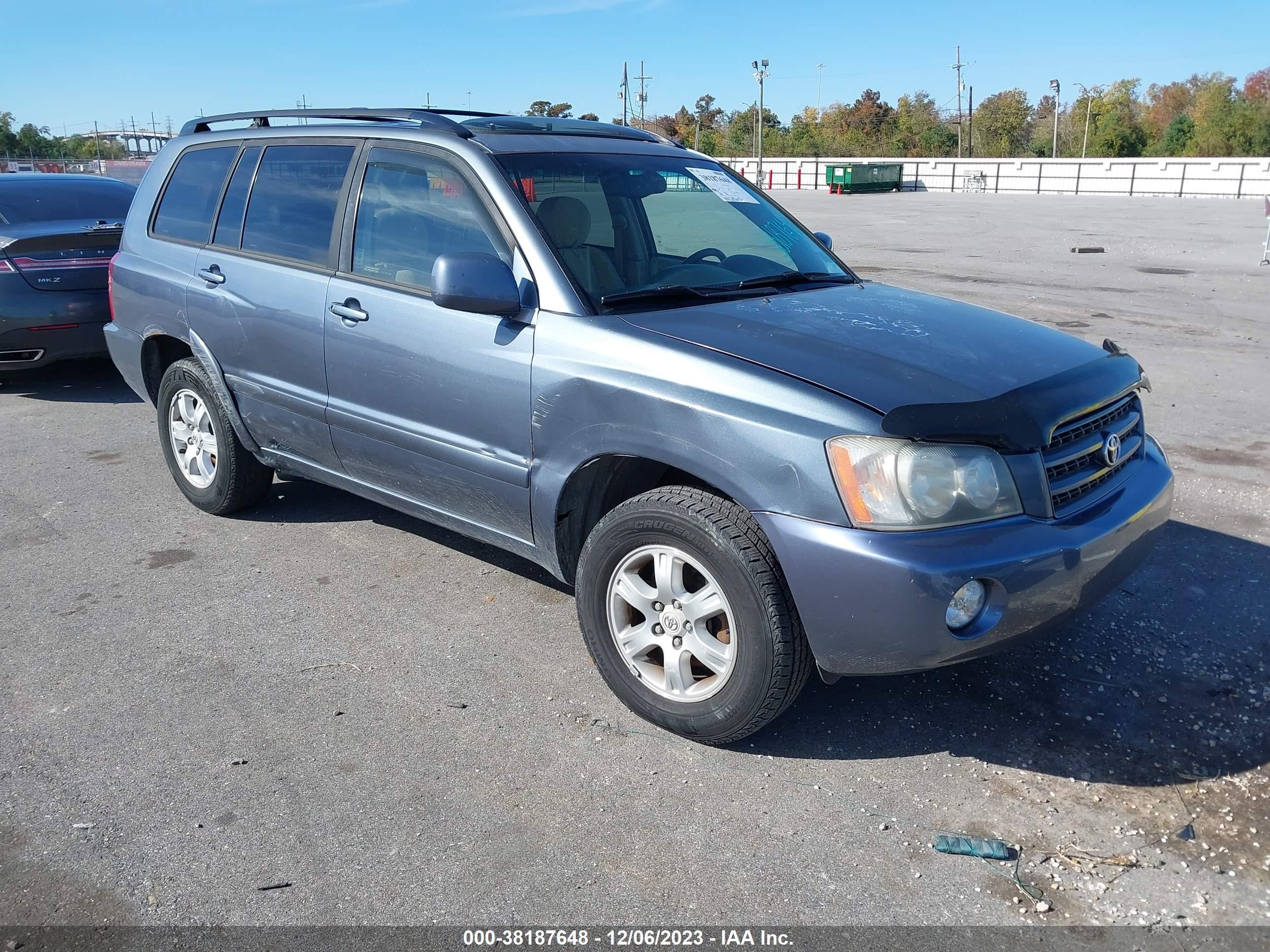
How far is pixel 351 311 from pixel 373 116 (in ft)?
2.99

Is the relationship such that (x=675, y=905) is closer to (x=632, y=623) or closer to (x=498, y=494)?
(x=632, y=623)

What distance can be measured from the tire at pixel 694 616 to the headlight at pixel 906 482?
0.33 meters

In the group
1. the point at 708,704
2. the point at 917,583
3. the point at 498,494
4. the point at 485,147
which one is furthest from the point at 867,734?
the point at 485,147

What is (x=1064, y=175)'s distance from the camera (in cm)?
5328

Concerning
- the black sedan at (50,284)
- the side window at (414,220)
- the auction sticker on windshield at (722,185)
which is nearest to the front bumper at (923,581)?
the side window at (414,220)

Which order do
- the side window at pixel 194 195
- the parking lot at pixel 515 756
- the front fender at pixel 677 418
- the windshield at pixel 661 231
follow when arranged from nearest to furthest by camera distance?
the parking lot at pixel 515 756 < the front fender at pixel 677 418 < the windshield at pixel 661 231 < the side window at pixel 194 195

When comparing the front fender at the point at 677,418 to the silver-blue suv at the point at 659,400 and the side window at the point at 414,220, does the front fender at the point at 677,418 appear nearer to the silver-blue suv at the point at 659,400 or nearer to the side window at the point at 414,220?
the silver-blue suv at the point at 659,400

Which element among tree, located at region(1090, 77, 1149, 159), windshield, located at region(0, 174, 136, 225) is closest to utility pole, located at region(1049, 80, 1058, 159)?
tree, located at region(1090, 77, 1149, 159)

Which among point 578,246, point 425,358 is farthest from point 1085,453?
point 425,358

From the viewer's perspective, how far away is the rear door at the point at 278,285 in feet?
14.1

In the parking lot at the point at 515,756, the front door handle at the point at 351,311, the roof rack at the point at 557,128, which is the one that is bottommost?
the parking lot at the point at 515,756

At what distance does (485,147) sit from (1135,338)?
826cm

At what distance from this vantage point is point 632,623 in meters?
3.43

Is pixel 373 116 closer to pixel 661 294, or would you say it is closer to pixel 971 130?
pixel 661 294
